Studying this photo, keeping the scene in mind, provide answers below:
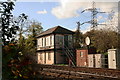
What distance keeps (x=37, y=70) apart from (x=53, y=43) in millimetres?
22414

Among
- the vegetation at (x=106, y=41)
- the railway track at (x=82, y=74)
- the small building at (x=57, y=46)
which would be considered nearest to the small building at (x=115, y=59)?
the railway track at (x=82, y=74)

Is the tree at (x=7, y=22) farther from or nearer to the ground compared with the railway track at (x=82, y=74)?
farther from the ground

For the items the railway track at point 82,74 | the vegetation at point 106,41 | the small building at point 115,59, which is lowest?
the railway track at point 82,74

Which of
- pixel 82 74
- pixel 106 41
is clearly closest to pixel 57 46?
pixel 106 41

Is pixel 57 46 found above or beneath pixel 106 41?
beneath

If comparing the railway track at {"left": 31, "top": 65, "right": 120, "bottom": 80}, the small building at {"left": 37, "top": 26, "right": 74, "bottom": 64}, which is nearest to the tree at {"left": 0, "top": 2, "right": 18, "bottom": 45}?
the railway track at {"left": 31, "top": 65, "right": 120, "bottom": 80}

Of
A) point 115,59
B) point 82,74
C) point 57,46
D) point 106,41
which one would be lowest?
point 82,74

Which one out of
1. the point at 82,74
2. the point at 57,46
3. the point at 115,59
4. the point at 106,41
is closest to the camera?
the point at 82,74

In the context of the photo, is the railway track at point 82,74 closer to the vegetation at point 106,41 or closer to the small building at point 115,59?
the small building at point 115,59

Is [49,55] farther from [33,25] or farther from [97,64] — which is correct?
[33,25]

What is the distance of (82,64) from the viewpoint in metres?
23.0

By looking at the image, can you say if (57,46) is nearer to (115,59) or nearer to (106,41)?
(106,41)

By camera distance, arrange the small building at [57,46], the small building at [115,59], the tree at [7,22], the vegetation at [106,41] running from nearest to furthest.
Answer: the tree at [7,22] → the small building at [115,59] → the vegetation at [106,41] → the small building at [57,46]

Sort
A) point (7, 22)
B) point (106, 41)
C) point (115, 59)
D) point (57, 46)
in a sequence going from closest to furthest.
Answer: point (7, 22)
point (115, 59)
point (106, 41)
point (57, 46)
